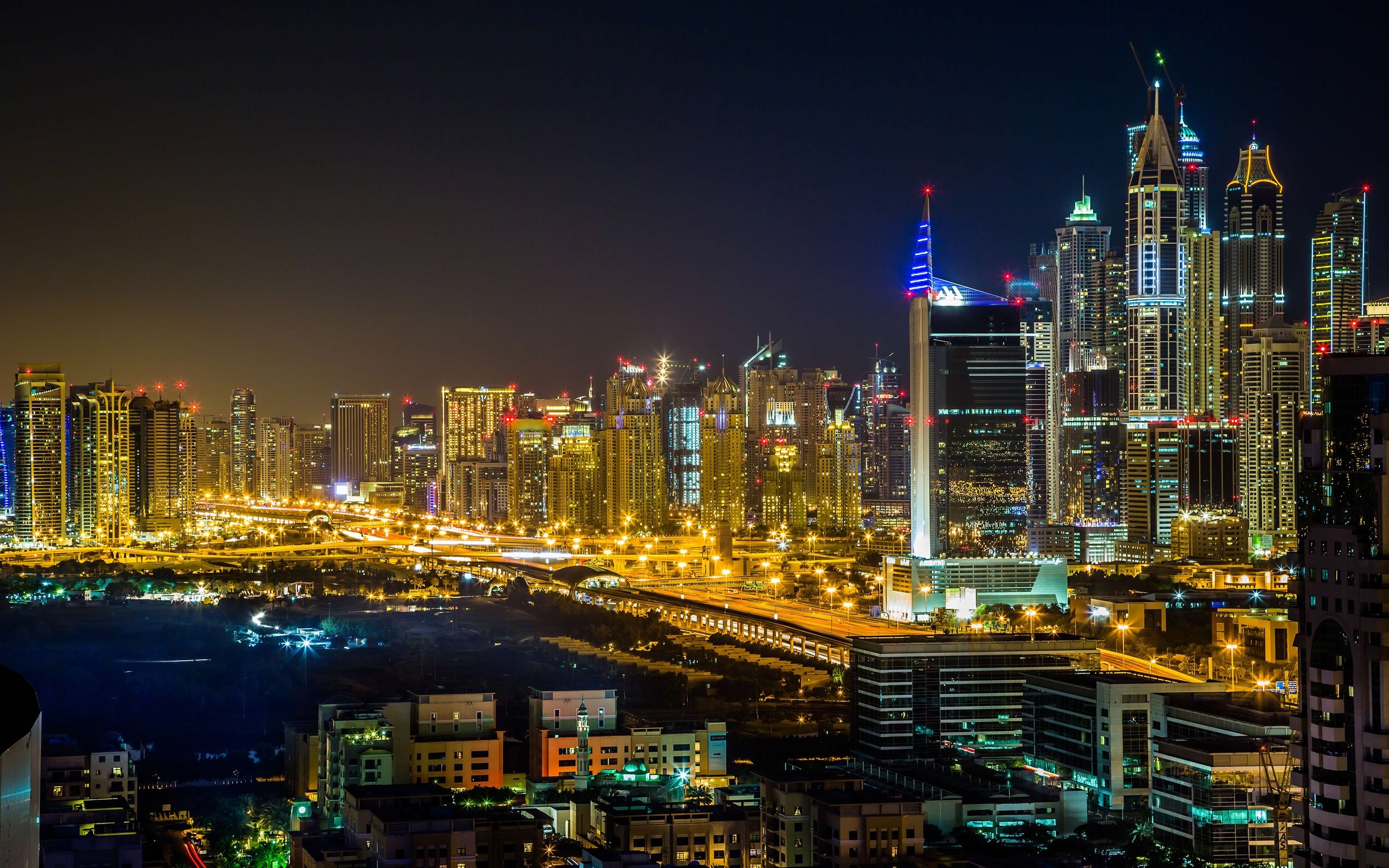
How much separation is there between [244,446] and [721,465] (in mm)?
25315

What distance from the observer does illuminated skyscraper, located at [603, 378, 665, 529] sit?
45594 millimetres

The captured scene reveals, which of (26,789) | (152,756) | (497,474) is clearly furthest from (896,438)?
(26,789)

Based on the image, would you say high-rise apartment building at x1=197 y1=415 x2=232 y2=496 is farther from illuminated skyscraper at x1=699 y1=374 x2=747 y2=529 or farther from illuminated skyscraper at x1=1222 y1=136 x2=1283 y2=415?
illuminated skyscraper at x1=1222 y1=136 x2=1283 y2=415

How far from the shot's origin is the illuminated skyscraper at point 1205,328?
42.9 m

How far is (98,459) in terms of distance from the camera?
134 ft

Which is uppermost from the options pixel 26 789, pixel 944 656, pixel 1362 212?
pixel 1362 212

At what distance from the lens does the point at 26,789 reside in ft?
10.5

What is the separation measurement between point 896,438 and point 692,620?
1020 inches

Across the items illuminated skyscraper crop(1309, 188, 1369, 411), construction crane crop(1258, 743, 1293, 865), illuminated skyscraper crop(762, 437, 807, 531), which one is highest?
illuminated skyscraper crop(1309, 188, 1369, 411)

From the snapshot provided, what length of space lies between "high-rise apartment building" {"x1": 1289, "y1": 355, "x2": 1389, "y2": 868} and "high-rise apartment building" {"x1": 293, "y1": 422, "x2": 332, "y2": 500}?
2390 inches

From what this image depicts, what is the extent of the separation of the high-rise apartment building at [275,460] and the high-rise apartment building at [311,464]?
0.27 m

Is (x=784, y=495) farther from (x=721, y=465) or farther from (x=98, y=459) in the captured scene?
(x=98, y=459)

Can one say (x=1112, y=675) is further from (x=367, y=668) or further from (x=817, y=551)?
(x=817, y=551)

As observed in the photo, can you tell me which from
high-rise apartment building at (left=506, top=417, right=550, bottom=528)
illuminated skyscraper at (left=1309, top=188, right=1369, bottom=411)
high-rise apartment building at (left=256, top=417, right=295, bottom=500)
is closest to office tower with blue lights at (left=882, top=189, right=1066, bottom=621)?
illuminated skyscraper at (left=1309, top=188, right=1369, bottom=411)
